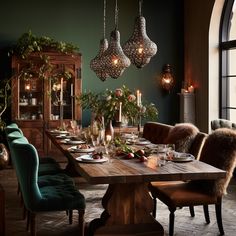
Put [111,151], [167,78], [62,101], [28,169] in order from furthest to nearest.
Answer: [167,78] → [62,101] → [111,151] → [28,169]

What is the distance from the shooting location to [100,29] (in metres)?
7.79

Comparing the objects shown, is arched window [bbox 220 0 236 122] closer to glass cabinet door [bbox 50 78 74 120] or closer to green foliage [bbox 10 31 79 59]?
green foliage [bbox 10 31 79 59]

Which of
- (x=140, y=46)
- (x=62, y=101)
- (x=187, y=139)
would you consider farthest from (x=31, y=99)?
(x=187, y=139)

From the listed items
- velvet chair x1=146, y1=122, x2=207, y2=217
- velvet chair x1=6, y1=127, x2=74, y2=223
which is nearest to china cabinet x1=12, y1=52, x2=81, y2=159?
velvet chair x1=6, y1=127, x2=74, y2=223

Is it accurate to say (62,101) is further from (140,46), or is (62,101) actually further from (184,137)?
(184,137)

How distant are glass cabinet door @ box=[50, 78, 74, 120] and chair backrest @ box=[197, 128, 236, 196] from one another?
3.95 metres

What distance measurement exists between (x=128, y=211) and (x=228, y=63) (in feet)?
15.3

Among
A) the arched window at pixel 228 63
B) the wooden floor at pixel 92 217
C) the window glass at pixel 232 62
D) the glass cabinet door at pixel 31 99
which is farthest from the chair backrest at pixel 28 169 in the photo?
the window glass at pixel 232 62

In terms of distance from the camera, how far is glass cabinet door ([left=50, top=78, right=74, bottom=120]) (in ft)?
23.8

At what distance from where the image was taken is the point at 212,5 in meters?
7.09

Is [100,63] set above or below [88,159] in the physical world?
above

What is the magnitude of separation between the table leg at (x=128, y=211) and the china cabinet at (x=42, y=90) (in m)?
3.94

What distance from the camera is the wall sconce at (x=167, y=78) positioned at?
314 inches

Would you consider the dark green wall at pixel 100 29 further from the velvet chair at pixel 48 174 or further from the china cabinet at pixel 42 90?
the velvet chair at pixel 48 174
